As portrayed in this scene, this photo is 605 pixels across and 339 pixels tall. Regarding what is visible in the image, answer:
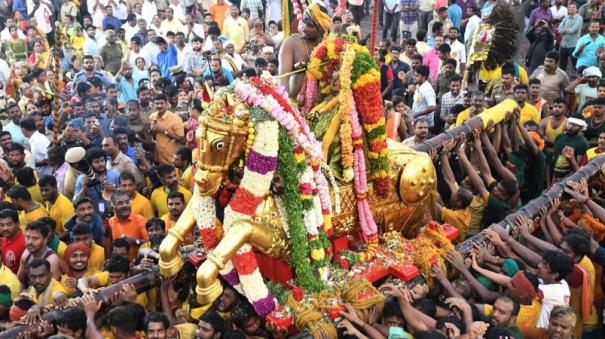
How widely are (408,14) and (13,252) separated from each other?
34.0 ft

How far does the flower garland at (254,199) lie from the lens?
16.4 ft

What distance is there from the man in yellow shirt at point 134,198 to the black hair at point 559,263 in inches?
159

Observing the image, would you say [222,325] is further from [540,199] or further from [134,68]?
[134,68]

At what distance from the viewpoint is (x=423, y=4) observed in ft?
49.9

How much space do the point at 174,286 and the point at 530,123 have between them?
5145 mm

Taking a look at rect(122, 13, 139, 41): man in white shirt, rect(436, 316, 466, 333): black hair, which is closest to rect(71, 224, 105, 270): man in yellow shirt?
rect(436, 316, 466, 333): black hair

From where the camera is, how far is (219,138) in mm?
4945

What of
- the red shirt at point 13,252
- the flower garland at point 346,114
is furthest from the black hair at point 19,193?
the flower garland at point 346,114

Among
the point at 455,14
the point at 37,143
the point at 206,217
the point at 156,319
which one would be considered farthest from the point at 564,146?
the point at 455,14

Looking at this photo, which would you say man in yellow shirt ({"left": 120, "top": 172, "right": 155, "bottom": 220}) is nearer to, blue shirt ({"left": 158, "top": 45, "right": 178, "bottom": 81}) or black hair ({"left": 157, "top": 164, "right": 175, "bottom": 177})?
black hair ({"left": 157, "top": 164, "right": 175, "bottom": 177})

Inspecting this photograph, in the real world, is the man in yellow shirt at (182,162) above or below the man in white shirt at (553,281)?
above

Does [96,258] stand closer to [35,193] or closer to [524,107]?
[35,193]

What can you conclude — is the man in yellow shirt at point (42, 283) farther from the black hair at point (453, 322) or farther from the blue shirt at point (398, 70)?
the blue shirt at point (398, 70)

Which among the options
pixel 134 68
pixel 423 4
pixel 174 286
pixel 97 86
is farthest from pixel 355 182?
pixel 423 4
